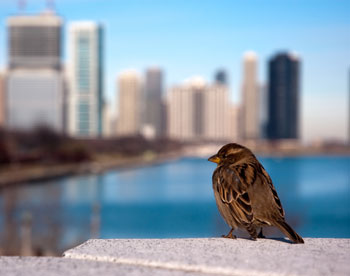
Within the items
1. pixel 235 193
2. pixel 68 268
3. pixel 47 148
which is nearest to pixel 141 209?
pixel 235 193

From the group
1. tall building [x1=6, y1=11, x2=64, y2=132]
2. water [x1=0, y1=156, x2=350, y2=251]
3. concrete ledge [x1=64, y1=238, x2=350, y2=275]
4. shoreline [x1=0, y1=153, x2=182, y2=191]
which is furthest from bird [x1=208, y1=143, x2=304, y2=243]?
tall building [x1=6, y1=11, x2=64, y2=132]

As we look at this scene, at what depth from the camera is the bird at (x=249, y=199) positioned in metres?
3.95

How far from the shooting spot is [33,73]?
190 meters

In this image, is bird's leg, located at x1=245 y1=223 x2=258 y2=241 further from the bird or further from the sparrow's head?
the sparrow's head

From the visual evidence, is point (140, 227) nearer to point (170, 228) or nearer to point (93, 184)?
point (170, 228)

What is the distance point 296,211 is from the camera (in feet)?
139

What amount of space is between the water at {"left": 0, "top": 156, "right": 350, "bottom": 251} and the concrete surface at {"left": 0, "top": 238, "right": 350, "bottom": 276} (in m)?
23.3

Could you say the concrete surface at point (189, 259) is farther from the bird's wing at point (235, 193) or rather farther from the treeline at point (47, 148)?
the treeline at point (47, 148)

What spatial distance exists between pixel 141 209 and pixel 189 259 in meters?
40.9

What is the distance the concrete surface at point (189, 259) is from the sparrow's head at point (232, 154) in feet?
2.16

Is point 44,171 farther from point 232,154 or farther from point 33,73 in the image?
point 33,73

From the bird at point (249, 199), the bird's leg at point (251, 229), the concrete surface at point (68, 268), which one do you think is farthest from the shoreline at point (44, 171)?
the concrete surface at point (68, 268)

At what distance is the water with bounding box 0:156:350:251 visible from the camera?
31625 mm

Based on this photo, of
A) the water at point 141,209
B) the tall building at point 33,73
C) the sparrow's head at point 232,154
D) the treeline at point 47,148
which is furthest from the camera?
the tall building at point 33,73
